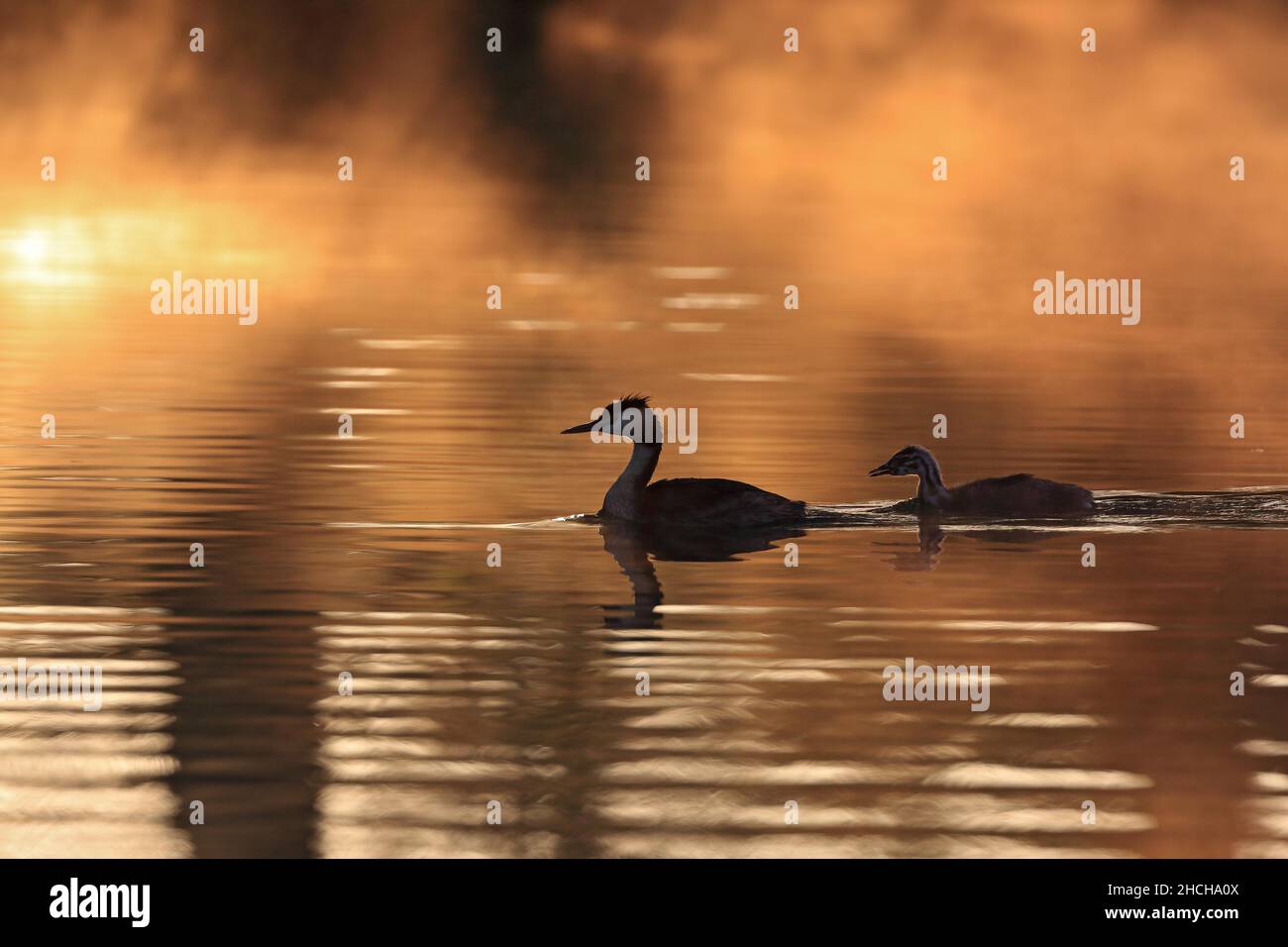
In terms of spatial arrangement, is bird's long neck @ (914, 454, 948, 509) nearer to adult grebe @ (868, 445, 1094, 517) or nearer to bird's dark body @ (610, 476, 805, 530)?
adult grebe @ (868, 445, 1094, 517)

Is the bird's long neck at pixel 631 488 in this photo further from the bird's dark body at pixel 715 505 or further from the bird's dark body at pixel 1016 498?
the bird's dark body at pixel 1016 498

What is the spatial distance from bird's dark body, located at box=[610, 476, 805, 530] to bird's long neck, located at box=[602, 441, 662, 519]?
73 millimetres

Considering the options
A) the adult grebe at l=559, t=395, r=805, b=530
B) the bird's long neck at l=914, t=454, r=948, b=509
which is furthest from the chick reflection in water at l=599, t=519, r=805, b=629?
the bird's long neck at l=914, t=454, r=948, b=509

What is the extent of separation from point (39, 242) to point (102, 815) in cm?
5486

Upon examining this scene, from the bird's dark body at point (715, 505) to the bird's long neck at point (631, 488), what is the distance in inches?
2.9

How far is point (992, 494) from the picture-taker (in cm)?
1883

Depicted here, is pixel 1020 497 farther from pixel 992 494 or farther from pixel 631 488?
pixel 631 488

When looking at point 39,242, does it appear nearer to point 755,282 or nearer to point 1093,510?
point 755,282

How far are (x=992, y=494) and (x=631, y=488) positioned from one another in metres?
2.97

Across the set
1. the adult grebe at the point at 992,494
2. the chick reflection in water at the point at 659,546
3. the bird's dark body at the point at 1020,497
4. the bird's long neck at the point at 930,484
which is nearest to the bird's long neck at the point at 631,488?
the chick reflection in water at the point at 659,546

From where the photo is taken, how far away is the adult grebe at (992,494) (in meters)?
18.6
